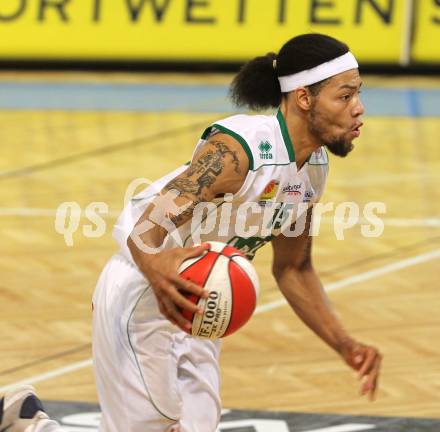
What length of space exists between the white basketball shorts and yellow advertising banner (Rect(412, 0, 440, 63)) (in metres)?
9.24

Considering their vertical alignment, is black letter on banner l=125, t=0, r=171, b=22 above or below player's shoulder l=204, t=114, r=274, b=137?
above

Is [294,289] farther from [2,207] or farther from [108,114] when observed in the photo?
[108,114]

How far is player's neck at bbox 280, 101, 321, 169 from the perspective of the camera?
4.85 m

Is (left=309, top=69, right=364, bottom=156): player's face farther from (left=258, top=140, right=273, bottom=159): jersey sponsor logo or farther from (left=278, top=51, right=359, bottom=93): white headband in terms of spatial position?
(left=258, top=140, right=273, bottom=159): jersey sponsor logo

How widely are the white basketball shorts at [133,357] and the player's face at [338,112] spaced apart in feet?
2.83

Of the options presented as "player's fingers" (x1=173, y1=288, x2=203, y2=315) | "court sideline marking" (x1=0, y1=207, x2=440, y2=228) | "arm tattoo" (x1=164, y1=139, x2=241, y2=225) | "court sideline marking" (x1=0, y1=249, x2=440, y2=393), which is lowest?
"court sideline marking" (x1=0, y1=249, x2=440, y2=393)

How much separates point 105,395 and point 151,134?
7226 millimetres

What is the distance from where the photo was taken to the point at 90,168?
10.8m

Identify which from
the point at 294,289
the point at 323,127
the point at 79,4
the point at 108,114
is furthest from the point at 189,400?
the point at 79,4

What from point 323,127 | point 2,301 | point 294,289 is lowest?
point 2,301

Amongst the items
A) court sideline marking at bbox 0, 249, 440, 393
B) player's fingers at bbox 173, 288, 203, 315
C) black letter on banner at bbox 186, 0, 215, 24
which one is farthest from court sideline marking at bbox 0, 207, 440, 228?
player's fingers at bbox 173, 288, 203, 315

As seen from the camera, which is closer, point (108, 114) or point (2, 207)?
point (2, 207)

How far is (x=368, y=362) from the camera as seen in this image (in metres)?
4.84

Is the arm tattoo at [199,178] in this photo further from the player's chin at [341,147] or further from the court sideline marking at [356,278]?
the court sideline marking at [356,278]
